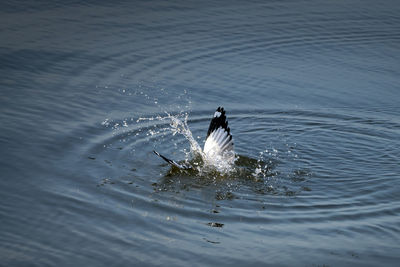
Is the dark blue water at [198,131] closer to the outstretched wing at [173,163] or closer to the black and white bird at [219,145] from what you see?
the outstretched wing at [173,163]

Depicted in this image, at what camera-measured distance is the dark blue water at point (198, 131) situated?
5.59m

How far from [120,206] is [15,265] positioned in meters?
1.34

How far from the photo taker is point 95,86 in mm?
9500

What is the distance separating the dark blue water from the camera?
220 inches

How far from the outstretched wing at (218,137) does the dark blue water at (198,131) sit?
0.30 meters

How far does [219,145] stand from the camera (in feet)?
24.5

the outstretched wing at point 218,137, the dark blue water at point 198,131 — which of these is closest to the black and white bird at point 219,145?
the outstretched wing at point 218,137

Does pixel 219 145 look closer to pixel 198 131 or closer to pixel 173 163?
pixel 173 163

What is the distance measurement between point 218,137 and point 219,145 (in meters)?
0.10

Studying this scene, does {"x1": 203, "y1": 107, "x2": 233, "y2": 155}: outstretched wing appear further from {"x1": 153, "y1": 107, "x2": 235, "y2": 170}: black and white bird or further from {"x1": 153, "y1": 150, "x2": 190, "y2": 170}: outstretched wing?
{"x1": 153, "y1": 150, "x2": 190, "y2": 170}: outstretched wing

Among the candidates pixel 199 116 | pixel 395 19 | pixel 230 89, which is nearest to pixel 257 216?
pixel 199 116

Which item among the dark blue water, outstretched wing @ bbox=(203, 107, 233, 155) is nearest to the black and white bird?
outstretched wing @ bbox=(203, 107, 233, 155)

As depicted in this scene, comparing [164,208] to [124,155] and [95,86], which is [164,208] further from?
[95,86]

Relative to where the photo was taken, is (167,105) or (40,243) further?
(167,105)
